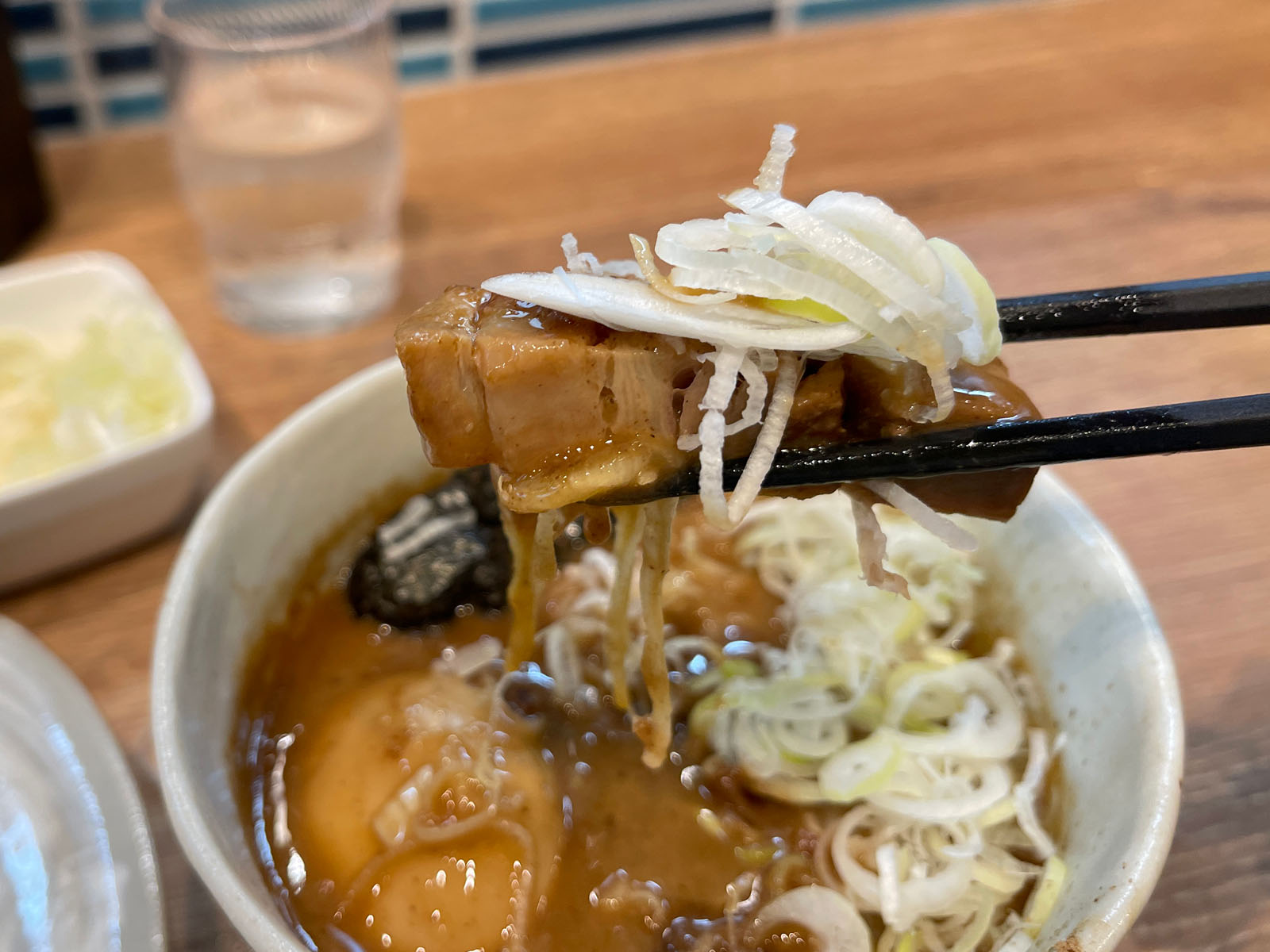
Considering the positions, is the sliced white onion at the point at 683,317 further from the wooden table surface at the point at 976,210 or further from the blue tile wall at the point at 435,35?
the blue tile wall at the point at 435,35

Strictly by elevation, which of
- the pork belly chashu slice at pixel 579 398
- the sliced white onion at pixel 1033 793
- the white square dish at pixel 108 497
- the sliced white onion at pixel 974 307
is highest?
the sliced white onion at pixel 974 307

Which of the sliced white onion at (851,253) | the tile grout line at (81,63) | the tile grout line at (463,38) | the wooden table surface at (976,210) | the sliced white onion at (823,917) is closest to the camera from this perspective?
the sliced white onion at (851,253)

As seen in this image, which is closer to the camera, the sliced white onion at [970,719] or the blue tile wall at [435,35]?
the sliced white onion at [970,719]

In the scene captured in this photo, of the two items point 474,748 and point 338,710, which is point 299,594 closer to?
point 338,710

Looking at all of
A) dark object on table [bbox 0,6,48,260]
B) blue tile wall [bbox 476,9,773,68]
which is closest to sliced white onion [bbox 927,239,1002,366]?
dark object on table [bbox 0,6,48,260]

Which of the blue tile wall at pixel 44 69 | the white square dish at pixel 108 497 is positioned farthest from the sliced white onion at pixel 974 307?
the blue tile wall at pixel 44 69

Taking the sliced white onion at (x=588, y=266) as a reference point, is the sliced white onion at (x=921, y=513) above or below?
below

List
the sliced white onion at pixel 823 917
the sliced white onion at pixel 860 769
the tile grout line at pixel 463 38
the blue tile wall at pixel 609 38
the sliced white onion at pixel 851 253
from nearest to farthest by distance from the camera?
1. the sliced white onion at pixel 851 253
2. the sliced white onion at pixel 823 917
3. the sliced white onion at pixel 860 769
4. the tile grout line at pixel 463 38
5. the blue tile wall at pixel 609 38
